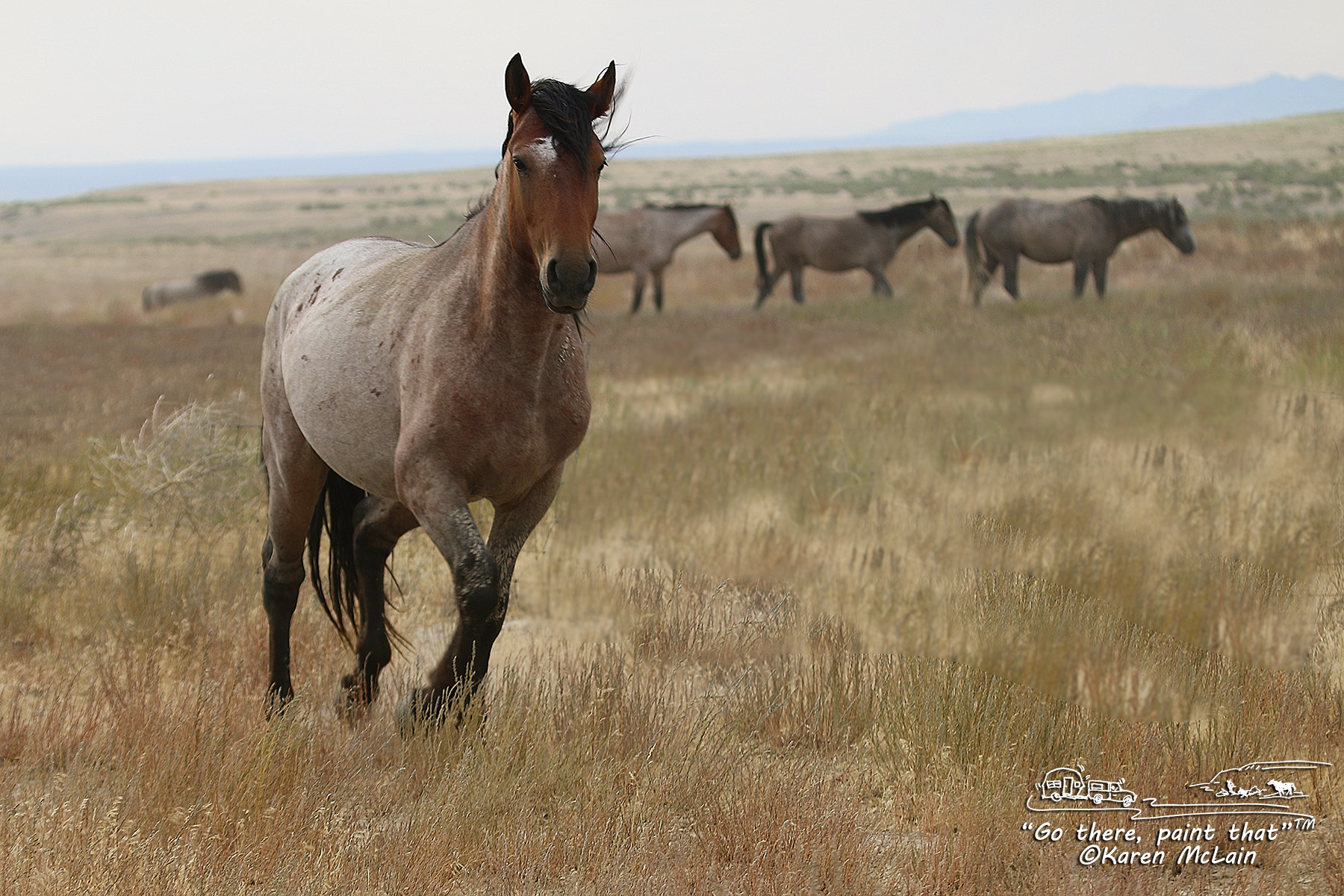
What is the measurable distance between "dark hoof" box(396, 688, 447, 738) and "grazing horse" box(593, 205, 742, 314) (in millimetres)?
17468

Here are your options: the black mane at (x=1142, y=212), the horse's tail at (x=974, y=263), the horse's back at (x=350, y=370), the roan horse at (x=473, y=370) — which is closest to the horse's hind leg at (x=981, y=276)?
the horse's tail at (x=974, y=263)

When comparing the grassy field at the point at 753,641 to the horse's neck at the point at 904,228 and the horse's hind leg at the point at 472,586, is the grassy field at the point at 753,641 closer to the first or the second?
the horse's hind leg at the point at 472,586

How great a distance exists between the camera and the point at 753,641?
464cm

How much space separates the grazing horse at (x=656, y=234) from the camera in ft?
70.1

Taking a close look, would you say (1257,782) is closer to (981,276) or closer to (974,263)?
(981,276)

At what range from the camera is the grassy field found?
284 cm

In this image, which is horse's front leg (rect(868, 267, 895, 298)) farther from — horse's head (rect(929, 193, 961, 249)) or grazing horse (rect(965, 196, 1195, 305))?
grazing horse (rect(965, 196, 1195, 305))

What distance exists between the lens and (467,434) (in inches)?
132

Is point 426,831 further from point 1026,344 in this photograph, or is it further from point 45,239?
point 45,239

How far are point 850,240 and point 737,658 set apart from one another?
1814 centimetres

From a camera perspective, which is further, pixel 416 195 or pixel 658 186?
pixel 416 195

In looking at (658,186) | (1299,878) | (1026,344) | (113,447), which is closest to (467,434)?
(1299,878)

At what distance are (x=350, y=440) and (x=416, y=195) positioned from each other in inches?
3809

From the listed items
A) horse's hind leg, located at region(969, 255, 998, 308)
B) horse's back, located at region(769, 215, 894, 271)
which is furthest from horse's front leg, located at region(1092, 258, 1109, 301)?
horse's back, located at region(769, 215, 894, 271)
